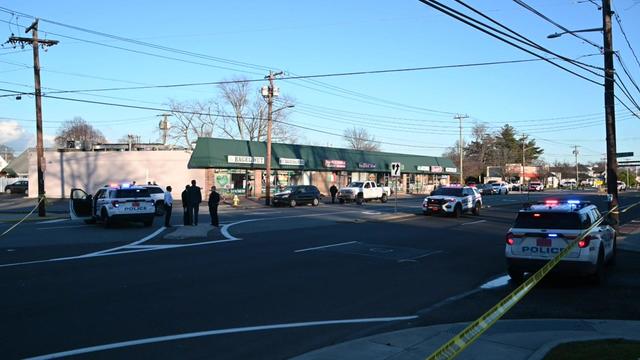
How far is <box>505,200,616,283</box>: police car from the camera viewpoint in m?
9.83

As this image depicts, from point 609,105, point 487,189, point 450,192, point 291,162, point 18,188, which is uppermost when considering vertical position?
point 609,105

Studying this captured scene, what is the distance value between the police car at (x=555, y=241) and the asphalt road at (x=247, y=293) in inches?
17.9

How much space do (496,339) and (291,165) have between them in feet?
142

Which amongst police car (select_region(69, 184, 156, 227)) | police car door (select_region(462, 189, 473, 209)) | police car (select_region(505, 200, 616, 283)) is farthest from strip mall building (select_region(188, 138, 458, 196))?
police car (select_region(505, 200, 616, 283))

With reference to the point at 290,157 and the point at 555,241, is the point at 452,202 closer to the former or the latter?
the point at 555,241

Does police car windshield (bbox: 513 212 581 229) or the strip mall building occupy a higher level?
the strip mall building

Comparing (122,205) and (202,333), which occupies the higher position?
(122,205)

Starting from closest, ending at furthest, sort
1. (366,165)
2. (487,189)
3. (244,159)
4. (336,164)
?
(244,159) → (336,164) → (366,165) → (487,189)

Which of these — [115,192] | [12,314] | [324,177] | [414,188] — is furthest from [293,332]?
[414,188]

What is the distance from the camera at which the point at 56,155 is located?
50.8 m

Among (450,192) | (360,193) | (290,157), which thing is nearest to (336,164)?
(290,157)

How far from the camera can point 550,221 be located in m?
10.3

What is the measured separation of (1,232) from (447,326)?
18.0 m

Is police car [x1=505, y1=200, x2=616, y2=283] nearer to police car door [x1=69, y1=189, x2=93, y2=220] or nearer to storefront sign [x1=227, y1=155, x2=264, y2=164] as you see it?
police car door [x1=69, y1=189, x2=93, y2=220]
